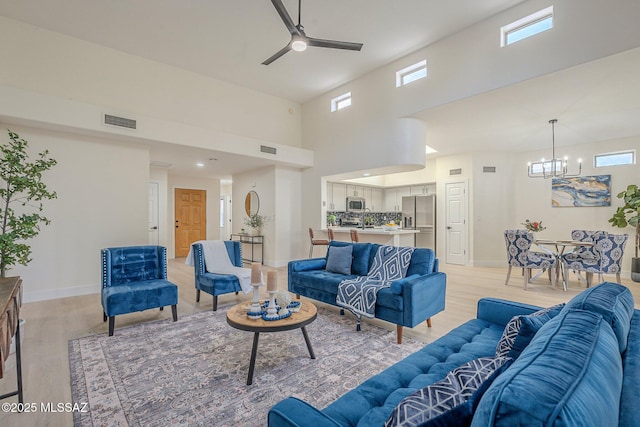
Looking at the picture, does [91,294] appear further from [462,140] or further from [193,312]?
[462,140]

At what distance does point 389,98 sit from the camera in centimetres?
582

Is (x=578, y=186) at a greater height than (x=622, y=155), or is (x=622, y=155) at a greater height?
(x=622, y=155)

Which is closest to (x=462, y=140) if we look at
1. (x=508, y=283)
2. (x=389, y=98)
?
(x=389, y=98)

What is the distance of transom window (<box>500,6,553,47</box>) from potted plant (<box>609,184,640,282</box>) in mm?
3912

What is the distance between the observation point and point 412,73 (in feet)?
18.1

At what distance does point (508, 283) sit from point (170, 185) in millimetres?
8805

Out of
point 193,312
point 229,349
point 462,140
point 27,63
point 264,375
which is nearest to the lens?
point 264,375

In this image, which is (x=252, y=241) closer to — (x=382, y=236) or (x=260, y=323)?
(x=382, y=236)

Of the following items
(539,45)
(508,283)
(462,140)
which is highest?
(539,45)

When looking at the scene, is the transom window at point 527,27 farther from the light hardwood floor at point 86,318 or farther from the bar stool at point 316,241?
the bar stool at point 316,241

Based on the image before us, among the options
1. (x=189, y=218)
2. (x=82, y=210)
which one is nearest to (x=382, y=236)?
(x=82, y=210)

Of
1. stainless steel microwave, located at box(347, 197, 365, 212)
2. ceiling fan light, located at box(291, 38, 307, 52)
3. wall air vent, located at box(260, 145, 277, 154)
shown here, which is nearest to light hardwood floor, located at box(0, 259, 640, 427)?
wall air vent, located at box(260, 145, 277, 154)

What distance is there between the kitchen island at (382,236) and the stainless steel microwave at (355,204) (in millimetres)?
1920

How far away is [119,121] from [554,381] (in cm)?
579
